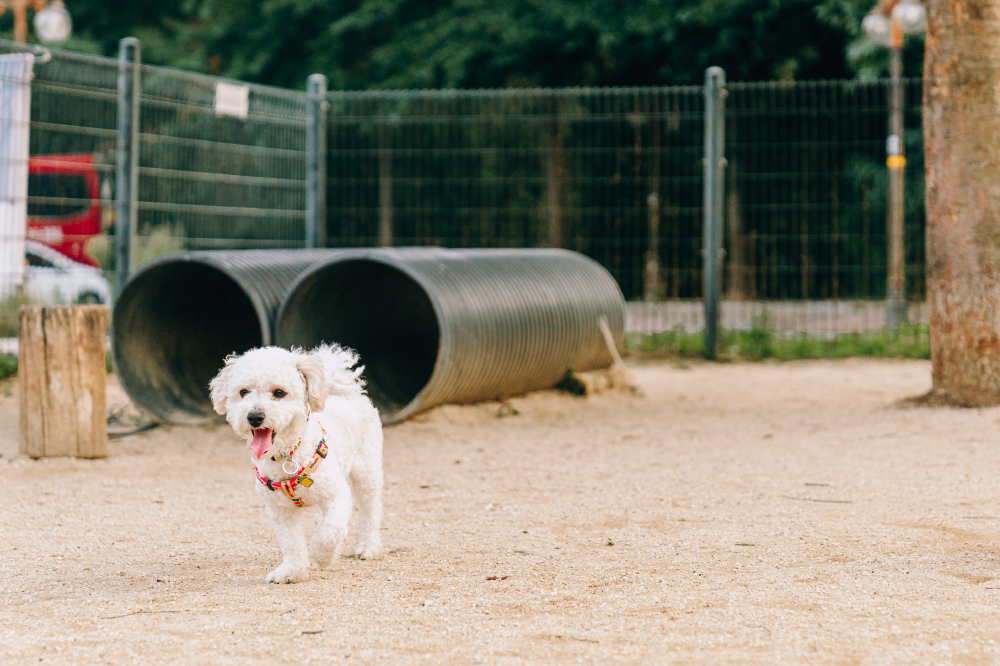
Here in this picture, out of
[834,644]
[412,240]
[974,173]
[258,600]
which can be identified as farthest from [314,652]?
[412,240]

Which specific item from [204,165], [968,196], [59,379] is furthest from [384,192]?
[968,196]

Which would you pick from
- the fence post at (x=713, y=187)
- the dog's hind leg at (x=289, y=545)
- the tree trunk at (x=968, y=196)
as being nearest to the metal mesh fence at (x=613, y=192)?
the fence post at (x=713, y=187)

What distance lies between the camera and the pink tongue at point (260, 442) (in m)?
3.87

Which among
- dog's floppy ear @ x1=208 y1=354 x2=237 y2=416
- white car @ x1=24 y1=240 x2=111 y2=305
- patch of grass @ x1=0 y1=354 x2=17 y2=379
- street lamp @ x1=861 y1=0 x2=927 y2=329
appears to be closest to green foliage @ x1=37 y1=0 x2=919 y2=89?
street lamp @ x1=861 y1=0 x2=927 y2=329

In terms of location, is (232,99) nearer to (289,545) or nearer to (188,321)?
(188,321)

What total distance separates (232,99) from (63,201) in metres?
1.65

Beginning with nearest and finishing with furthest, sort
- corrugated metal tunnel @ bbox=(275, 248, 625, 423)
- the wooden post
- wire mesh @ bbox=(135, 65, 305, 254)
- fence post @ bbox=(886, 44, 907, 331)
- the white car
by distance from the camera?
the wooden post
corrugated metal tunnel @ bbox=(275, 248, 625, 423)
the white car
wire mesh @ bbox=(135, 65, 305, 254)
fence post @ bbox=(886, 44, 907, 331)

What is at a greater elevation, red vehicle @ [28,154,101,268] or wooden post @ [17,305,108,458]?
red vehicle @ [28,154,101,268]

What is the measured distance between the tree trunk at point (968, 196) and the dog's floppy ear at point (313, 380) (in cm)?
507

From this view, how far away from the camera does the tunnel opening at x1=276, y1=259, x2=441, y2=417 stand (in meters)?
7.70

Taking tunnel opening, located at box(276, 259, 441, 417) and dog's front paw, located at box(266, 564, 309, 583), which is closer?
dog's front paw, located at box(266, 564, 309, 583)

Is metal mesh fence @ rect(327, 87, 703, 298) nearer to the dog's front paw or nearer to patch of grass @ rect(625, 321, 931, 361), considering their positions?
patch of grass @ rect(625, 321, 931, 361)

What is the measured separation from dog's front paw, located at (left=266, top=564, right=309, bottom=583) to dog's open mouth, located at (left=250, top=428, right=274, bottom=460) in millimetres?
370

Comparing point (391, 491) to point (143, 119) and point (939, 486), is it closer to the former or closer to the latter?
point (939, 486)
